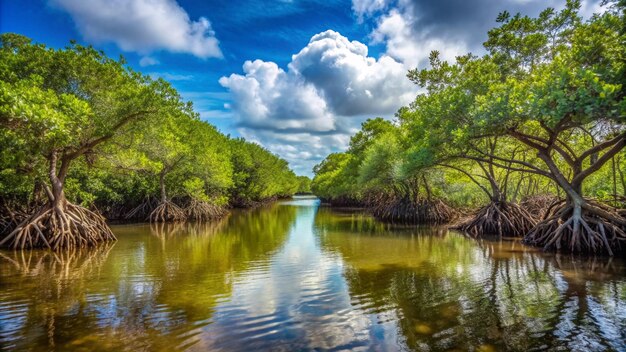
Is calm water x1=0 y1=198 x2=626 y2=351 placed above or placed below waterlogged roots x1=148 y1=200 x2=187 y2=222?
below

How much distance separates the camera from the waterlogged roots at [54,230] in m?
13.2

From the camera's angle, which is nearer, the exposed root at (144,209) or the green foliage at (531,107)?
the green foliage at (531,107)

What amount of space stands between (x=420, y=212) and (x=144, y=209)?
22378 mm

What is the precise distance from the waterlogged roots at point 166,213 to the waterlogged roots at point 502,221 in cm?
2128

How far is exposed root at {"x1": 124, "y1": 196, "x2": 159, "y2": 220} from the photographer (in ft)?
90.9

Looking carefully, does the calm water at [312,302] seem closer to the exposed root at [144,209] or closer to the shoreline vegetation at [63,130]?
the shoreline vegetation at [63,130]

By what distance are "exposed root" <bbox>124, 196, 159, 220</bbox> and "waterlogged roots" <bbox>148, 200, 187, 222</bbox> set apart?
60.9 inches

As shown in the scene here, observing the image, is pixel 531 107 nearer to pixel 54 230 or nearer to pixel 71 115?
pixel 71 115

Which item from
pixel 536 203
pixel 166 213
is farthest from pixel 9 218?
pixel 536 203

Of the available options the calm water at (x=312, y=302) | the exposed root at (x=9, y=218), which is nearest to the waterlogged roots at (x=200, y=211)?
the exposed root at (x=9, y=218)

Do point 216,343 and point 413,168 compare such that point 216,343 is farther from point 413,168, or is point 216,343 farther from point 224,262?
point 413,168

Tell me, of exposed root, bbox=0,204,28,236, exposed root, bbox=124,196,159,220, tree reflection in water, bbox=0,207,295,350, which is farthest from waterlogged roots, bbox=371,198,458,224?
exposed root, bbox=0,204,28,236

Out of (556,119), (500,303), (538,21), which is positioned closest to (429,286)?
(500,303)

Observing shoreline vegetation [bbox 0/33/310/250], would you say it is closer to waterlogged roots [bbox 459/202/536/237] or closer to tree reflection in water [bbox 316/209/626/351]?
tree reflection in water [bbox 316/209/626/351]
